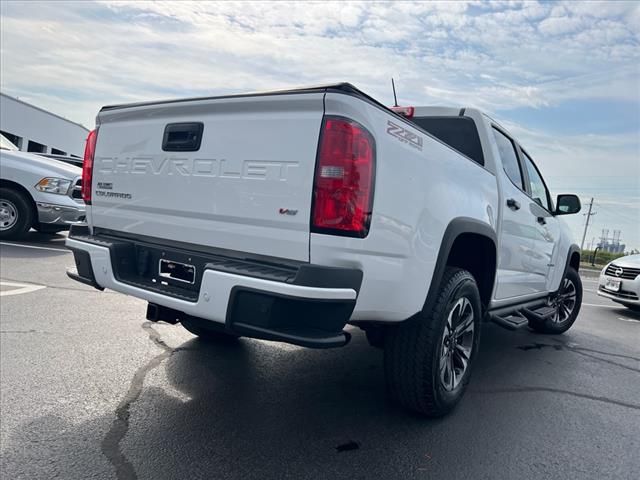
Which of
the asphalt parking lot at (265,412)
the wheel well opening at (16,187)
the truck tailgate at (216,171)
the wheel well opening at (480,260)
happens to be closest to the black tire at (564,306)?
the asphalt parking lot at (265,412)

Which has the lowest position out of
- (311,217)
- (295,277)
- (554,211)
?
(295,277)

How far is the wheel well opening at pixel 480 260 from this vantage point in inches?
136

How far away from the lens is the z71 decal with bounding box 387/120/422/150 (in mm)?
2432

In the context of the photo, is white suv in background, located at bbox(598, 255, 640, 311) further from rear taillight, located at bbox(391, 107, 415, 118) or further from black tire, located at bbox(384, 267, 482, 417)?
black tire, located at bbox(384, 267, 482, 417)

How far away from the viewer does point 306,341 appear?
7.25ft

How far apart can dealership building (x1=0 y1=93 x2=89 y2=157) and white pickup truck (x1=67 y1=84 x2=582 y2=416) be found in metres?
31.1

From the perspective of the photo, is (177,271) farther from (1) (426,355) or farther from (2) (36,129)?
(2) (36,129)

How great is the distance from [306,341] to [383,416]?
3.83ft

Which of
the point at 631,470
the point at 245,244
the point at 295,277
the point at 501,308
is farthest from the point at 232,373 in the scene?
the point at 631,470

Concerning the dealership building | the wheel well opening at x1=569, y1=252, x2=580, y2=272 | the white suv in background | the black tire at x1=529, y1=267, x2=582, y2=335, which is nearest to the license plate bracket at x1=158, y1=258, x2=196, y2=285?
the black tire at x1=529, y1=267, x2=582, y2=335

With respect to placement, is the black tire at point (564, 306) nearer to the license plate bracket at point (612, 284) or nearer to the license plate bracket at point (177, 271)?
the license plate bracket at point (612, 284)

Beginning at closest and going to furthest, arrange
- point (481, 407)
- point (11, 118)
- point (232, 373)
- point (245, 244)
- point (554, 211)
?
point (245, 244)
point (481, 407)
point (232, 373)
point (554, 211)
point (11, 118)

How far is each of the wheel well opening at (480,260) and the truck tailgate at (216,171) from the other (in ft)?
4.79

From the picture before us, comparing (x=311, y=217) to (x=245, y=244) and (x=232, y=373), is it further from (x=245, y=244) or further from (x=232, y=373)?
(x=232, y=373)
